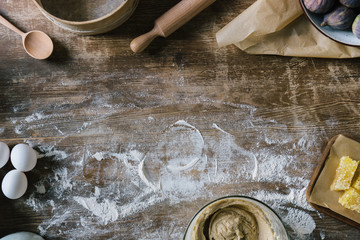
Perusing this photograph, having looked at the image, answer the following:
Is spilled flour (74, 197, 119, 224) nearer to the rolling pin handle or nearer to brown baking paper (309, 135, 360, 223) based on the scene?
the rolling pin handle

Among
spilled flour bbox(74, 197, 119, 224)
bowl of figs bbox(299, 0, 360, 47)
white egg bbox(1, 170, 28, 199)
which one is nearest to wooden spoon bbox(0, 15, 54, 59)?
white egg bbox(1, 170, 28, 199)

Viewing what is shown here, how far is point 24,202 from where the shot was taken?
4.13 ft

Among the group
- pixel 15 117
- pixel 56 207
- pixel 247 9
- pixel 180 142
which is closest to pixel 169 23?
pixel 247 9

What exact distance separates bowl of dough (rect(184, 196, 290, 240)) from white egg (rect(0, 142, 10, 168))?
2.10ft

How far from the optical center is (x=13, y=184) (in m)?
1.18

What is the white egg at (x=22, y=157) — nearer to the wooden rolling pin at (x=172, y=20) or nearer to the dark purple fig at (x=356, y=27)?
the wooden rolling pin at (x=172, y=20)

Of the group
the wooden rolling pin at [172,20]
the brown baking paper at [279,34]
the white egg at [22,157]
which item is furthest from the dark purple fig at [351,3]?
the white egg at [22,157]

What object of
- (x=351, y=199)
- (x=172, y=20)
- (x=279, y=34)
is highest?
(x=172, y=20)

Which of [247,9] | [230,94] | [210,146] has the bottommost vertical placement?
[210,146]

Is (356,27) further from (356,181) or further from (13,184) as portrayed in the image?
(13,184)

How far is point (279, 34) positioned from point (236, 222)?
2.11 feet

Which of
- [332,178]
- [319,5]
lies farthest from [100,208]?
[319,5]

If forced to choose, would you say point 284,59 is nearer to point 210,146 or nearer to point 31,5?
point 210,146

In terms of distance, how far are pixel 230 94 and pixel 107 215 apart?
0.60m
